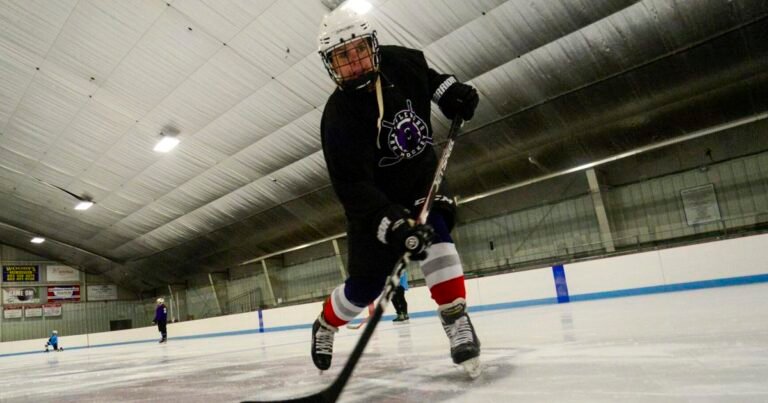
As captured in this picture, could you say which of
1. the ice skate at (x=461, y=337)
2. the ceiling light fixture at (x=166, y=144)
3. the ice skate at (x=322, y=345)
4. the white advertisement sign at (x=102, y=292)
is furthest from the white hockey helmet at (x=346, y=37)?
the white advertisement sign at (x=102, y=292)

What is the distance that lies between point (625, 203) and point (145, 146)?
12.0 m

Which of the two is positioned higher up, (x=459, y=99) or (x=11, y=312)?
(x=11, y=312)

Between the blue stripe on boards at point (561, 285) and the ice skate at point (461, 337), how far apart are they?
655 centimetres

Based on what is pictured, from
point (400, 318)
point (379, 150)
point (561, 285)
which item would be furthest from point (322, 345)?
point (561, 285)

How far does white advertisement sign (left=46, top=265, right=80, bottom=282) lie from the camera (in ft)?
83.9

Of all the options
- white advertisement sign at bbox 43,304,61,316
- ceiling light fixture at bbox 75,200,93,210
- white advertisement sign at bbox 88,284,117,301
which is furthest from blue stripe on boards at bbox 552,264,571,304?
white advertisement sign at bbox 88,284,117,301

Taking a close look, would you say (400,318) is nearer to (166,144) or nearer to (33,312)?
(166,144)

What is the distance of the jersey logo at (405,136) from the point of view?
172cm

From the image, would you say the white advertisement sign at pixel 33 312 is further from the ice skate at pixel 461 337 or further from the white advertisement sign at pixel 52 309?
the ice skate at pixel 461 337

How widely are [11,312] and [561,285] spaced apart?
2717 centimetres

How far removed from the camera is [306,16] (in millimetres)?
7840

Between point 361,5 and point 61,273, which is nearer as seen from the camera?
point 361,5

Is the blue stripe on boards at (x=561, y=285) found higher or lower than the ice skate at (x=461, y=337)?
lower

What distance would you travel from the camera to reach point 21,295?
2436 cm
